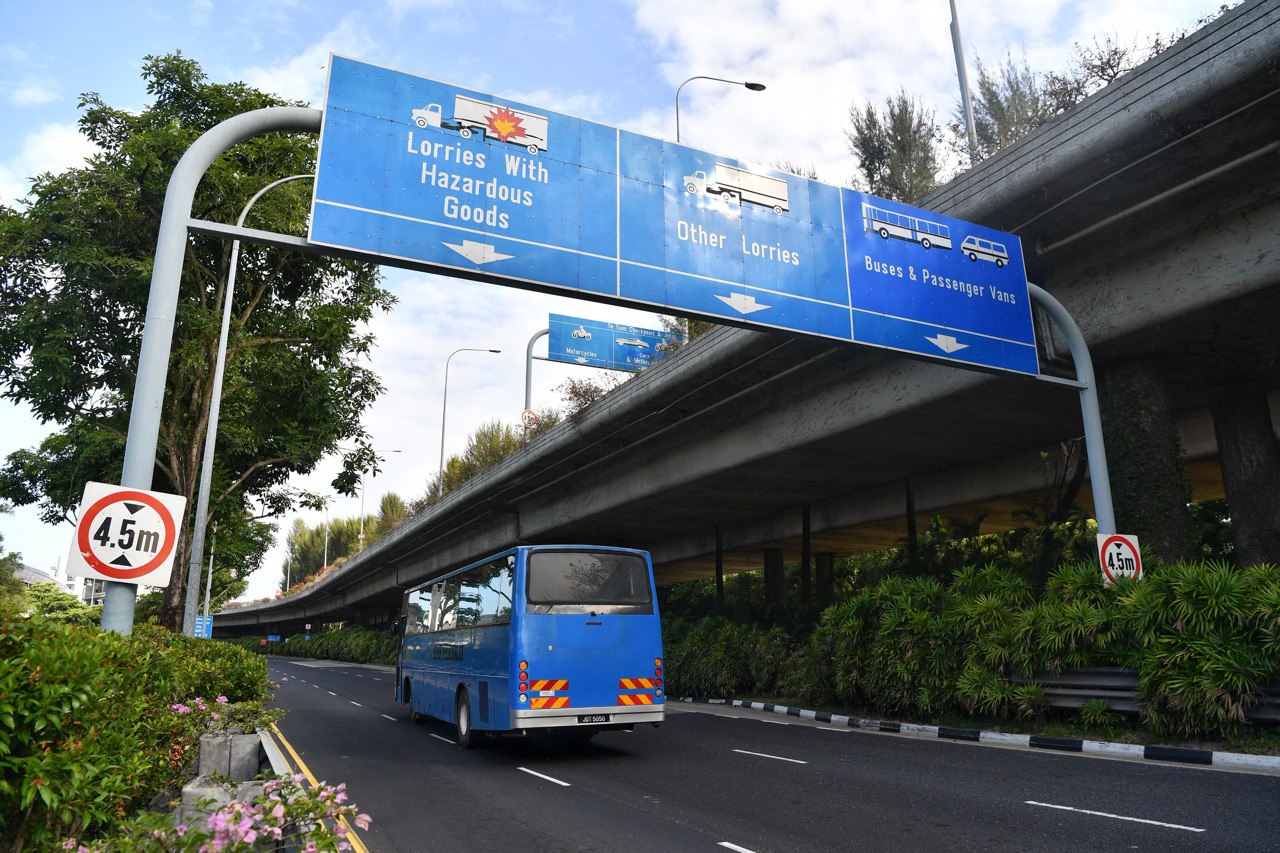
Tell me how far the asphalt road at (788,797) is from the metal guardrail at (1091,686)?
143 centimetres

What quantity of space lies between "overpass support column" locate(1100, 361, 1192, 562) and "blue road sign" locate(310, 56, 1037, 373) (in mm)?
2287

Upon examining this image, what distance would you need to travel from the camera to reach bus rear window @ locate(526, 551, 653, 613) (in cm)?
1242

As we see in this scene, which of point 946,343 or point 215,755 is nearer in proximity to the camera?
point 215,755

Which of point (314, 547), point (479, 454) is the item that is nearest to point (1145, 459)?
point (479, 454)

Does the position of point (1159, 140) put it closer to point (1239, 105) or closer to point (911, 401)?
point (1239, 105)

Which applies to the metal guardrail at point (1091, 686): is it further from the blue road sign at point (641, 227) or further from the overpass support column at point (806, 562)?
the overpass support column at point (806, 562)

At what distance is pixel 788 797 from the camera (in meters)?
8.51

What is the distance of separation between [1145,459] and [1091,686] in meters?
3.73

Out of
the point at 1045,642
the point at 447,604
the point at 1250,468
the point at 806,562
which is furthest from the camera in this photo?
the point at 806,562

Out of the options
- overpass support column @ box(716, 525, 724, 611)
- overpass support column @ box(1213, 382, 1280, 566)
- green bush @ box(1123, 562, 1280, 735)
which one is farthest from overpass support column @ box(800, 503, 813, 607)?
green bush @ box(1123, 562, 1280, 735)

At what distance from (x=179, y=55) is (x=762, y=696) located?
21.1 metres

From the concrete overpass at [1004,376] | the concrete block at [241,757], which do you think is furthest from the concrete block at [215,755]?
the concrete overpass at [1004,376]

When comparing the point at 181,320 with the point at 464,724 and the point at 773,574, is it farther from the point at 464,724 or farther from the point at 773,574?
the point at 773,574

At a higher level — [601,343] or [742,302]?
[601,343]
